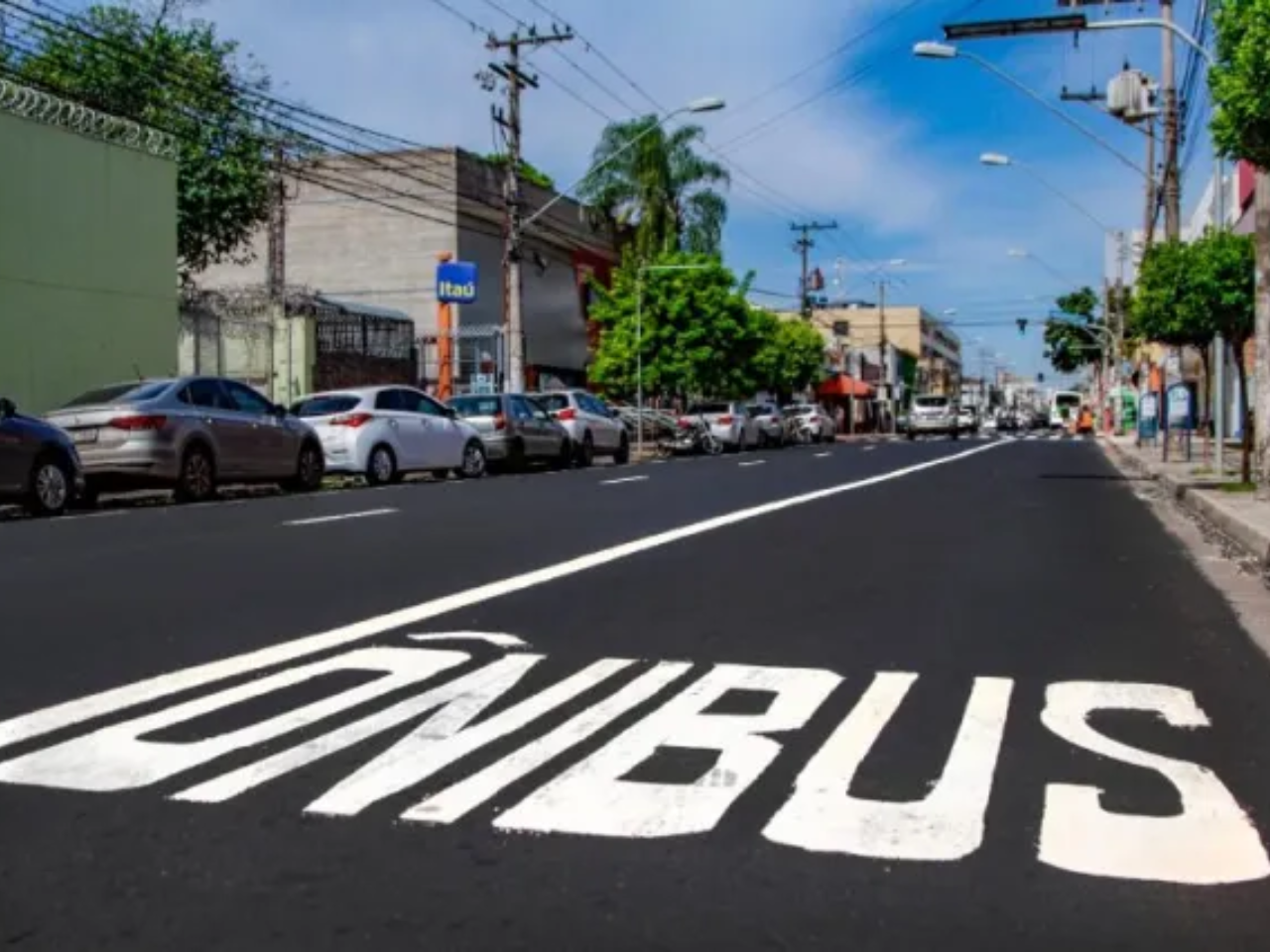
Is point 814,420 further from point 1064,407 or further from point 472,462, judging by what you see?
point 1064,407

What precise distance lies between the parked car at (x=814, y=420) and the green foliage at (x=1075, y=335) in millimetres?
42610

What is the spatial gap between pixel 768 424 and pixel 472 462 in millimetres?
23126

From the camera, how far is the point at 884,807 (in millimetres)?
4379

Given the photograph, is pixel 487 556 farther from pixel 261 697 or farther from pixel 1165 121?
pixel 1165 121

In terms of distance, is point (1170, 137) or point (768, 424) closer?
point (1170, 137)

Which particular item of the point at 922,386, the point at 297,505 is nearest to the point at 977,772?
the point at 297,505

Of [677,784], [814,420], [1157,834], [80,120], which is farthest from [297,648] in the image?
[814,420]

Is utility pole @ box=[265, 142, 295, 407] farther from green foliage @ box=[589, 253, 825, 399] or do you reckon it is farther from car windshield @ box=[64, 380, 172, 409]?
green foliage @ box=[589, 253, 825, 399]

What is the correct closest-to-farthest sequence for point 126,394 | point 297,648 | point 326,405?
point 297,648 → point 126,394 → point 326,405

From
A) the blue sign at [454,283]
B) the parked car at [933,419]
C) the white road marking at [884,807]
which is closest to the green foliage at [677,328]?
the blue sign at [454,283]

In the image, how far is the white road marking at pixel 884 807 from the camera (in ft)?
13.3

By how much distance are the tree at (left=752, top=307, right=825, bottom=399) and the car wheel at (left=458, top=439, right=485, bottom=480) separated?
27955 mm

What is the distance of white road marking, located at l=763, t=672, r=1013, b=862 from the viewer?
4.04 m

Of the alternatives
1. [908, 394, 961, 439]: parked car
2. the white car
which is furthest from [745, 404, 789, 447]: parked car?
the white car
